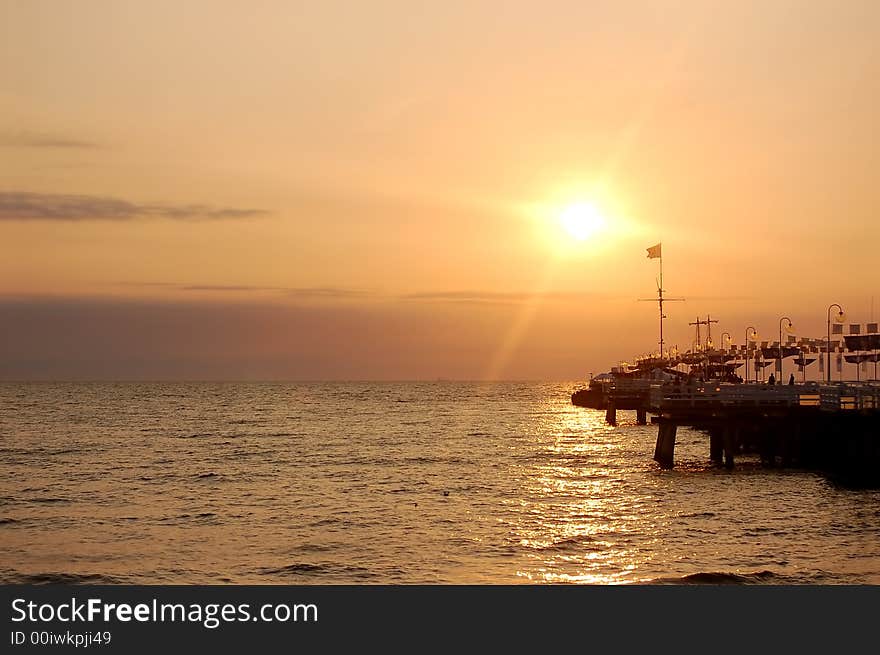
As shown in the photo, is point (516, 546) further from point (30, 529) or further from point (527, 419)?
point (527, 419)

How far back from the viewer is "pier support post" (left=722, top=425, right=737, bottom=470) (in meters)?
46.3

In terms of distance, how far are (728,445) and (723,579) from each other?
25.7 m

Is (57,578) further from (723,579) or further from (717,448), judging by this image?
(717,448)

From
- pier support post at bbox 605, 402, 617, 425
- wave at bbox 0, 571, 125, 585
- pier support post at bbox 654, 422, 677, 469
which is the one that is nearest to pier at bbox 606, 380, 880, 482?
pier support post at bbox 654, 422, 677, 469

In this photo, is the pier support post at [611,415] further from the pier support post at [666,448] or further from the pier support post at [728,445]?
the pier support post at [666,448]

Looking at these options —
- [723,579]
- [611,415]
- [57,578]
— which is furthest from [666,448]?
[611,415]

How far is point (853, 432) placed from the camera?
1667 inches

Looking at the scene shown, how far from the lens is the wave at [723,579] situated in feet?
73.0

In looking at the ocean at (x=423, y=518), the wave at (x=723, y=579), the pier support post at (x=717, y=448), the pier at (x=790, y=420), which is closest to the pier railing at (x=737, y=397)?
the pier at (x=790, y=420)

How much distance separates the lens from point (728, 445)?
4703 centimetres

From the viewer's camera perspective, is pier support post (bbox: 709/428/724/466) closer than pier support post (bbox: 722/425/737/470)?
No

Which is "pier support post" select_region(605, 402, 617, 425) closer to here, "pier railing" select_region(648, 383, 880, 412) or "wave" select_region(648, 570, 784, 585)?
"pier railing" select_region(648, 383, 880, 412)

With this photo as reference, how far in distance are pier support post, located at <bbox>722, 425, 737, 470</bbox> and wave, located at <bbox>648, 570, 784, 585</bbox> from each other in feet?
78.3
